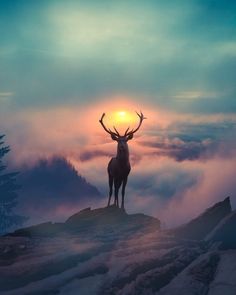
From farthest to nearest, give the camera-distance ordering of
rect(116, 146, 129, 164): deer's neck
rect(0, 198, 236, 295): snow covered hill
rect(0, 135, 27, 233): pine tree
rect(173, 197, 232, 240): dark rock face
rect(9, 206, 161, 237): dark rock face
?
rect(0, 135, 27, 233): pine tree, rect(116, 146, 129, 164): deer's neck, rect(9, 206, 161, 237): dark rock face, rect(173, 197, 232, 240): dark rock face, rect(0, 198, 236, 295): snow covered hill

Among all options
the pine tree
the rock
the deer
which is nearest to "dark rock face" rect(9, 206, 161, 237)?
the deer

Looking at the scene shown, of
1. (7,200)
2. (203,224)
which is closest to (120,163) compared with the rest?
(203,224)

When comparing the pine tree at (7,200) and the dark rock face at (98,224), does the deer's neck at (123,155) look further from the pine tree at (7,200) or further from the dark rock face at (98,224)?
the pine tree at (7,200)

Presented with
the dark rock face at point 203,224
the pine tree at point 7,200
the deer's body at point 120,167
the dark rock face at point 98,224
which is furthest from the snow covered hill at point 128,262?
the pine tree at point 7,200

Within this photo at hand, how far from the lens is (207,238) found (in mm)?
15133

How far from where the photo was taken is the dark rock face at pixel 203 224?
1619cm

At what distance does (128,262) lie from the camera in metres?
13.0

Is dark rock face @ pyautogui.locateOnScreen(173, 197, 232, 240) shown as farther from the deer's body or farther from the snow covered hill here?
the deer's body

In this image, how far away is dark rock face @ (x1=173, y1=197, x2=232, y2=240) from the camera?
1619 cm

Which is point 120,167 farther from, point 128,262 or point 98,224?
point 128,262

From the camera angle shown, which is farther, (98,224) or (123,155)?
(123,155)

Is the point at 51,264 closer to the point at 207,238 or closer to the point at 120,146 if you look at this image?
the point at 207,238

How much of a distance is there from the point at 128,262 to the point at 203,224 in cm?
447

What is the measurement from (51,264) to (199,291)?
4.12 metres
